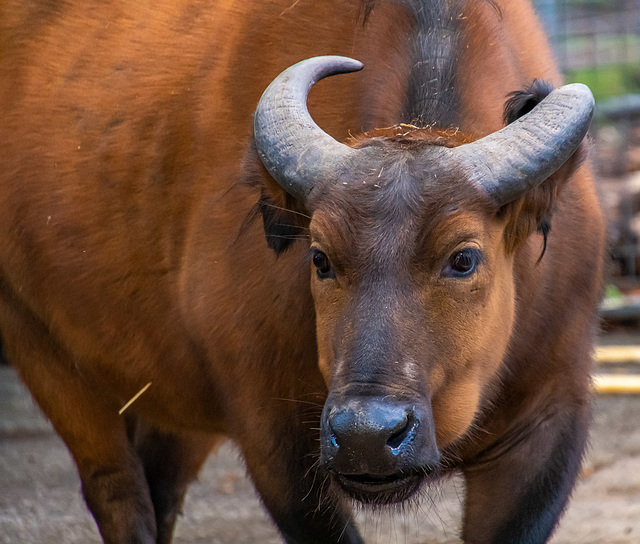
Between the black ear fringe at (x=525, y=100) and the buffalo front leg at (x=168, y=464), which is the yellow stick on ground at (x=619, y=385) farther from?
the black ear fringe at (x=525, y=100)

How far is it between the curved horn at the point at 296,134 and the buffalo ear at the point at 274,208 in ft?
0.43

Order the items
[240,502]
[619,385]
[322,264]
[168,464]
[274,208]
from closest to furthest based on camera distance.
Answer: [322,264], [274,208], [168,464], [240,502], [619,385]

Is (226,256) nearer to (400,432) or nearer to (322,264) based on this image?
(322,264)

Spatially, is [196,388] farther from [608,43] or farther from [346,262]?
[608,43]

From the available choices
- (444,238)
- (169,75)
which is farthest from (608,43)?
(444,238)

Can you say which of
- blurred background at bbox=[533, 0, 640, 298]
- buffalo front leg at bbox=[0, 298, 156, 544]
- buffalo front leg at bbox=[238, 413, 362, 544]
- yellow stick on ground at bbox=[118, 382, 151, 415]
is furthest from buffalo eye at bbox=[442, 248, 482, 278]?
blurred background at bbox=[533, 0, 640, 298]

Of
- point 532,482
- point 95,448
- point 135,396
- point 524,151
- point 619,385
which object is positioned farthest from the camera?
point 619,385

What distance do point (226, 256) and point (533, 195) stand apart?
4.08ft

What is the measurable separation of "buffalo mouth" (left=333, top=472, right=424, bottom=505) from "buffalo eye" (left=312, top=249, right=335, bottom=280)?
64 cm

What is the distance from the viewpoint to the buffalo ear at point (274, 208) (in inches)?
137

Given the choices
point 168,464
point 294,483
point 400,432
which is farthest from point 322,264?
point 168,464

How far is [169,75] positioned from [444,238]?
183 cm

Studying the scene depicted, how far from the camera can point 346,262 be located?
3.15 meters

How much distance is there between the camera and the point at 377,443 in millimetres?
2855
